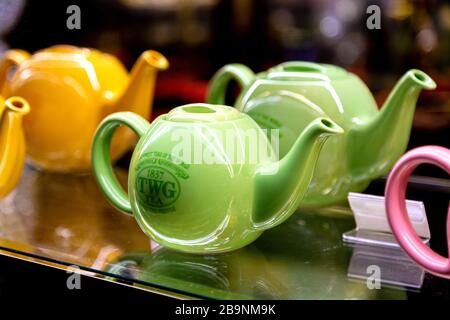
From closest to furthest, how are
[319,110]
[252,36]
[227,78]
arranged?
[319,110] < [227,78] < [252,36]

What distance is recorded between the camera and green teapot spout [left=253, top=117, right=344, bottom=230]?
0.55 m

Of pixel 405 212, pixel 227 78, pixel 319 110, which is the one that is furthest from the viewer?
pixel 227 78

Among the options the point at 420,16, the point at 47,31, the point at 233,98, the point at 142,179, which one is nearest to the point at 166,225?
the point at 142,179

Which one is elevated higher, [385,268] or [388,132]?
[388,132]

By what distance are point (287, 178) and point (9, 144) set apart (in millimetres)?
320

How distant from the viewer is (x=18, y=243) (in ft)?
2.17

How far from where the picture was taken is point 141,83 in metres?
0.80

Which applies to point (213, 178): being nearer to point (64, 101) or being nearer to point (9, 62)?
point (64, 101)

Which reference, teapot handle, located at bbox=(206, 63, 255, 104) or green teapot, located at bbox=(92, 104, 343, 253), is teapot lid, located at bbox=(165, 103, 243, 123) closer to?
green teapot, located at bbox=(92, 104, 343, 253)

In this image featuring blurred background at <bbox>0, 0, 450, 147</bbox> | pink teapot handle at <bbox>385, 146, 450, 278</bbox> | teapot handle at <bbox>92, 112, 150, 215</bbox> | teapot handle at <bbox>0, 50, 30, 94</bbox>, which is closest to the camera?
pink teapot handle at <bbox>385, 146, 450, 278</bbox>

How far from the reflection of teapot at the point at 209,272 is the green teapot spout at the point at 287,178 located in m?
0.05

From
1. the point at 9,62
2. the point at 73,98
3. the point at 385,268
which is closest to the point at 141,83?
the point at 73,98

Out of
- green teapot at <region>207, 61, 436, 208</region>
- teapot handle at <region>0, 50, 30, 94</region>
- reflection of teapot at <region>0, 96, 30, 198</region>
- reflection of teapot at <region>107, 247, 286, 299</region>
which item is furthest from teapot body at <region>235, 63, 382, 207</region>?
teapot handle at <region>0, 50, 30, 94</region>

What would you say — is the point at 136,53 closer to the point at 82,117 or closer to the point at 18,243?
the point at 82,117
